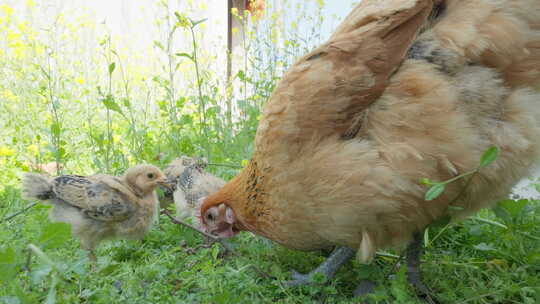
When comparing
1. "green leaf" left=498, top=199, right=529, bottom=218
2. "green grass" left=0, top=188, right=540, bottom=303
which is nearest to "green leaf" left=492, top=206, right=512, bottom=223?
"green leaf" left=498, top=199, right=529, bottom=218

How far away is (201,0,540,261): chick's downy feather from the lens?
200 centimetres

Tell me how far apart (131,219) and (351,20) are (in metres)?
2.10

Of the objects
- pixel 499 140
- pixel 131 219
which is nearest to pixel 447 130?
pixel 499 140

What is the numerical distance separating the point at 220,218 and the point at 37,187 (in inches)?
60.6

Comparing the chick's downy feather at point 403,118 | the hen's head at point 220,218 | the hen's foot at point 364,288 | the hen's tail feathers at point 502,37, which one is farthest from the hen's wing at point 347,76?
the hen's foot at point 364,288

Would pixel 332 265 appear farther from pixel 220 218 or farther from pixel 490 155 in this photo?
pixel 490 155

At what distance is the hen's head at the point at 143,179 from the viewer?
357cm

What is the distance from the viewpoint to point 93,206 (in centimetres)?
315

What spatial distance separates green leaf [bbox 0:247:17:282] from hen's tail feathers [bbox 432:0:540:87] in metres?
2.10

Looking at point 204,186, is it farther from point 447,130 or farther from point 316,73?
point 447,130

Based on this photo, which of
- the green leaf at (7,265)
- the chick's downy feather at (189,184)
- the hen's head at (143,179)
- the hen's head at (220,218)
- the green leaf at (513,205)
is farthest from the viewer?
the chick's downy feather at (189,184)

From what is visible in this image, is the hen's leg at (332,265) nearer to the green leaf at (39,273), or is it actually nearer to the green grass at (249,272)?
the green grass at (249,272)

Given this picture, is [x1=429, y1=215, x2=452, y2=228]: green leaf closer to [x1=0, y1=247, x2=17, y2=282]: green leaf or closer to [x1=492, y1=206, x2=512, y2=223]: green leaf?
[x1=492, y1=206, x2=512, y2=223]: green leaf

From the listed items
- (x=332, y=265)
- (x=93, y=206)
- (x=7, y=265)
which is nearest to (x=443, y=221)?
(x=332, y=265)
